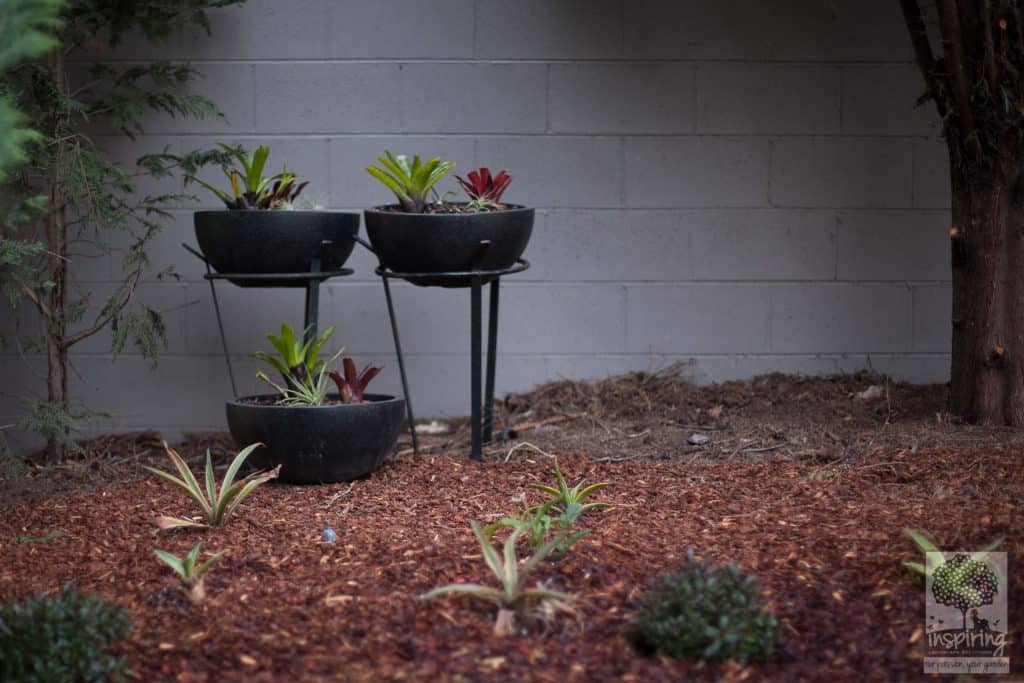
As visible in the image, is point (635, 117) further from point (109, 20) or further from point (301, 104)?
point (109, 20)

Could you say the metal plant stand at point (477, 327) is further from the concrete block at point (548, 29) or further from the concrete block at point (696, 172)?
the concrete block at point (548, 29)

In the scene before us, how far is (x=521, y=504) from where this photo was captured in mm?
2738

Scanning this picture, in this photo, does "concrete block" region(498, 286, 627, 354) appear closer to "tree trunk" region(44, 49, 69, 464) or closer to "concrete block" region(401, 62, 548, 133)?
"concrete block" region(401, 62, 548, 133)

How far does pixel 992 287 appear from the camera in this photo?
3191 mm

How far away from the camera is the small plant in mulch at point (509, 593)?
1903 millimetres

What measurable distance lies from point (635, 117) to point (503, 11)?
0.68 meters

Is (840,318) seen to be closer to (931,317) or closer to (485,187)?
(931,317)

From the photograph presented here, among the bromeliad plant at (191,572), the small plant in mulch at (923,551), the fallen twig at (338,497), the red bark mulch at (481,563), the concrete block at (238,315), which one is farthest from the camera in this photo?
the concrete block at (238,315)

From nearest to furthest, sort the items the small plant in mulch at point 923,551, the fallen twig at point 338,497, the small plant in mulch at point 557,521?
the small plant in mulch at point 923,551
the small plant in mulch at point 557,521
the fallen twig at point 338,497

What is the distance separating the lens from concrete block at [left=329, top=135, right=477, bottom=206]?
12.9 ft

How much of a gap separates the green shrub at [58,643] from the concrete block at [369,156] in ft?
7.83

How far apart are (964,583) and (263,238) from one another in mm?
2262

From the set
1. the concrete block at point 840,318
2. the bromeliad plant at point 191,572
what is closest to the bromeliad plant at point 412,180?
the bromeliad plant at point 191,572

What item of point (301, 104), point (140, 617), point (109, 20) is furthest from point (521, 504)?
point (109, 20)
